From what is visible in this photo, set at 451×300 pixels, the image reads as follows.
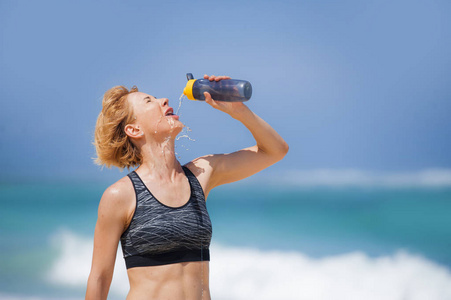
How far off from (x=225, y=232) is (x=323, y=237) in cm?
116

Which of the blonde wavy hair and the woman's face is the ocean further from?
the woman's face

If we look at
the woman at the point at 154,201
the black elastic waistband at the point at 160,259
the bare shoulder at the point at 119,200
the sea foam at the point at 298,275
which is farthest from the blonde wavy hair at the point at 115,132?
the sea foam at the point at 298,275

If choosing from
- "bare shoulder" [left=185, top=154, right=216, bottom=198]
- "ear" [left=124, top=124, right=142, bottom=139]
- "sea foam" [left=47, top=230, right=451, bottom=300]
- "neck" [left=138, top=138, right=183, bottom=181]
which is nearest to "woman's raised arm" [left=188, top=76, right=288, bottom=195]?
"bare shoulder" [left=185, top=154, right=216, bottom=198]

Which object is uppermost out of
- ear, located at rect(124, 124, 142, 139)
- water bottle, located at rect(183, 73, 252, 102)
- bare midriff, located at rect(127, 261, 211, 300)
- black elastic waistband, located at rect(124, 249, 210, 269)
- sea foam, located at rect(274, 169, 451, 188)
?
sea foam, located at rect(274, 169, 451, 188)

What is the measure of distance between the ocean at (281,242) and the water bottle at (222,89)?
3.57 m

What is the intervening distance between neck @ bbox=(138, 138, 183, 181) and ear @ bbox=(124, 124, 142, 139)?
51 millimetres

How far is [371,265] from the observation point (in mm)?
5781

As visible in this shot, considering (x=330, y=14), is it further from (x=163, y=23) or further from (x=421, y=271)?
(x=421, y=271)

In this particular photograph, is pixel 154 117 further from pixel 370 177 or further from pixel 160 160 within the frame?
pixel 370 177

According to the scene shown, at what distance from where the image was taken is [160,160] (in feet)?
6.79

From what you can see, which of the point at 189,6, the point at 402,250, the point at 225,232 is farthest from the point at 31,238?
the point at 402,250

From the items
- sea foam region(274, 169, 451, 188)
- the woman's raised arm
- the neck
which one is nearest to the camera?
the neck

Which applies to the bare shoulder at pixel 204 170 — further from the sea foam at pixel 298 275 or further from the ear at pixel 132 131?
the sea foam at pixel 298 275

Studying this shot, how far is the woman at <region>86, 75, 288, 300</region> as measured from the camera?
188 cm
